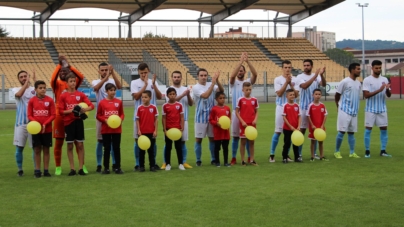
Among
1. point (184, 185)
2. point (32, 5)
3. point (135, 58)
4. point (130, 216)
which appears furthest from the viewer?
point (135, 58)

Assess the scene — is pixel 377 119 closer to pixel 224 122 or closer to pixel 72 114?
pixel 224 122

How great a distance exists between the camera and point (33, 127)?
32.5ft

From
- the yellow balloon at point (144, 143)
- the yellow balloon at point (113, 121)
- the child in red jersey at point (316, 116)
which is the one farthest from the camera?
the child in red jersey at point (316, 116)

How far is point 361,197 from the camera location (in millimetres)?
7883

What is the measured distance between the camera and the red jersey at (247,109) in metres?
11.3

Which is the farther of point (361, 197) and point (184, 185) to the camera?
point (184, 185)

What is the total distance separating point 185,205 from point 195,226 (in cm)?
107

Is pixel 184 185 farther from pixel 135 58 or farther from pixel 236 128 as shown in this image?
pixel 135 58

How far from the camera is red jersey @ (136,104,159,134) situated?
10.7m

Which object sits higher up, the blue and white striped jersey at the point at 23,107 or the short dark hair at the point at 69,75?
the short dark hair at the point at 69,75

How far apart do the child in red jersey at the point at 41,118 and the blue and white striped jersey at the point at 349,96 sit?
577 centimetres

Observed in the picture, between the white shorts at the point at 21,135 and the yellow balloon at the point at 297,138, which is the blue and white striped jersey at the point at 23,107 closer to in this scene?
the white shorts at the point at 21,135

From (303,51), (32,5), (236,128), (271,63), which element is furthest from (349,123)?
(303,51)

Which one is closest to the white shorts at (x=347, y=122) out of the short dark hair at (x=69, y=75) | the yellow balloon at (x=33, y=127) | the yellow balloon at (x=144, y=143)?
the yellow balloon at (x=144, y=143)
